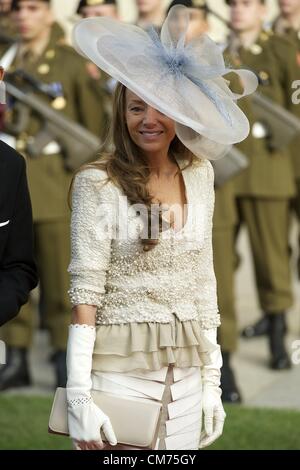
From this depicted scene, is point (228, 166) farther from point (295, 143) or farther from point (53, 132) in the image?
point (295, 143)

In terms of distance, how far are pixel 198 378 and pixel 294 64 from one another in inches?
187

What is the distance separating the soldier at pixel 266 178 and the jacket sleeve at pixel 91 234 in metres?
4.66

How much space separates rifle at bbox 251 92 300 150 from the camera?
798 cm

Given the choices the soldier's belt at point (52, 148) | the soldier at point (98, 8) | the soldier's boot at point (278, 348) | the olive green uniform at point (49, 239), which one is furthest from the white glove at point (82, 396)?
the soldier at point (98, 8)

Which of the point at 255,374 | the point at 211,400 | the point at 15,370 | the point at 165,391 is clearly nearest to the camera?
the point at 165,391

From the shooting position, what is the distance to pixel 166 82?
11.3 feet

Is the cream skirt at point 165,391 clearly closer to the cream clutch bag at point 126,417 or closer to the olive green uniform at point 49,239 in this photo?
the cream clutch bag at point 126,417

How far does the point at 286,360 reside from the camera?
7930 millimetres

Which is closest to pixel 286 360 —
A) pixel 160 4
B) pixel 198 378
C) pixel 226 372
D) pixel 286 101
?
pixel 226 372

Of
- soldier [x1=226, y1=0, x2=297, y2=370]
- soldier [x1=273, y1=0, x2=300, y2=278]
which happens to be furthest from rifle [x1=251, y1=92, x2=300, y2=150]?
soldier [x1=273, y1=0, x2=300, y2=278]

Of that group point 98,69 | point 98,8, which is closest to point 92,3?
point 98,8

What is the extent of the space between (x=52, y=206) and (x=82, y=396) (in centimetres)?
407

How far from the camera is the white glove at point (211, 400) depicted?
11.8ft
